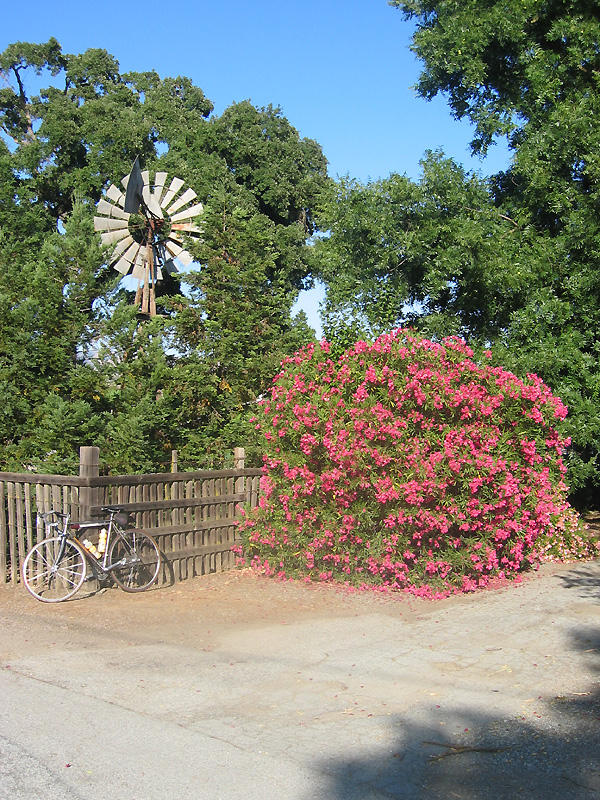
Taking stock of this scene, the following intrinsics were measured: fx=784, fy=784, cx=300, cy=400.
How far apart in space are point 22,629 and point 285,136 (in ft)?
85.0

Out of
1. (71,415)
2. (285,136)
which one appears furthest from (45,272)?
(285,136)

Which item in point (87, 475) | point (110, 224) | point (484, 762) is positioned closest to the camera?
point (484, 762)

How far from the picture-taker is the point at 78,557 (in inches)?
344

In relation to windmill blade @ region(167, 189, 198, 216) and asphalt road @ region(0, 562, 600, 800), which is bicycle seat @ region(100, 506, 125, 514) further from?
windmill blade @ region(167, 189, 198, 216)

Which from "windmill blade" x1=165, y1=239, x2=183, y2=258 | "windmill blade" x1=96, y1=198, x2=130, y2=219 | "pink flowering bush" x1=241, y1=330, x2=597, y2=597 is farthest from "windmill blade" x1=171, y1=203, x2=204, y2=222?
"pink flowering bush" x1=241, y1=330, x2=597, y2=597

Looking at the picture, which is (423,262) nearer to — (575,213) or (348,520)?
(575,213)

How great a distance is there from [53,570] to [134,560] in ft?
2.84

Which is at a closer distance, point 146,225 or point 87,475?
point 87,475

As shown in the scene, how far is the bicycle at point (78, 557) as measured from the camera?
8445 mm

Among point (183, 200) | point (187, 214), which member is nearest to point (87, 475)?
point (187, 214)

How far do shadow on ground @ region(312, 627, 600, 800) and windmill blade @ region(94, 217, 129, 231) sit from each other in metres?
17.8

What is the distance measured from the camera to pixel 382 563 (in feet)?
29.0

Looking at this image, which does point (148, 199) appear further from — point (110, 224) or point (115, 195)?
point (110, 224)

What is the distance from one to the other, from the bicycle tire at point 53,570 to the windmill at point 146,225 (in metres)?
10.2
